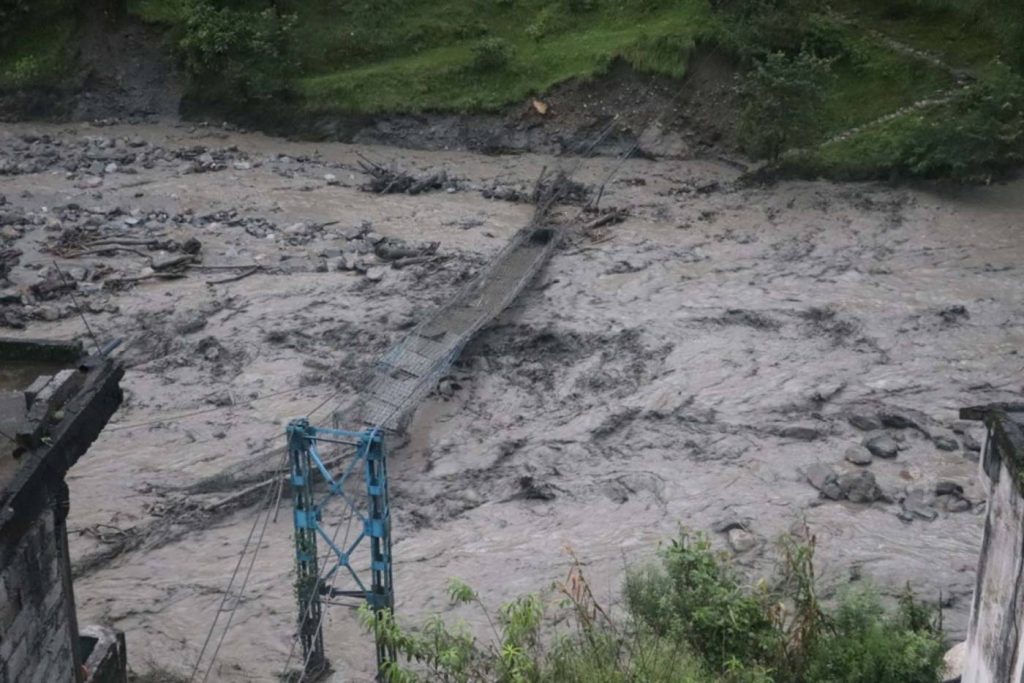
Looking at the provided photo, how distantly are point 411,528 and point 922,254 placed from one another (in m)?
11.3

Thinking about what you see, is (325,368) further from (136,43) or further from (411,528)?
(136,43)

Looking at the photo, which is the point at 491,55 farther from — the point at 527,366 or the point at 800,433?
the point at 800,433

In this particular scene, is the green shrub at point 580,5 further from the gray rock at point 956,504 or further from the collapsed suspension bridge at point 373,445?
the gray rock at point 956,504

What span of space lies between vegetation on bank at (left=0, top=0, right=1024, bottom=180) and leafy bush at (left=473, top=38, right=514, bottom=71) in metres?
0.04

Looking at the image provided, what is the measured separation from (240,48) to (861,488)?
18756 mm

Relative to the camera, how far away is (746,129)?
23.6 meters

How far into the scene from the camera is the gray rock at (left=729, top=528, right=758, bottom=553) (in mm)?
12938

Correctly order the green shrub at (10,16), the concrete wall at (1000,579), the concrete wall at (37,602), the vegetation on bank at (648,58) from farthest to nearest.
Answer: the green shrub at (10,16)
the vegetation on bank at (648,58)
the concrete wall at (1000,579)
the concrete wall at (37,602)

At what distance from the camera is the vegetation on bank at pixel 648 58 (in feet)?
76.0

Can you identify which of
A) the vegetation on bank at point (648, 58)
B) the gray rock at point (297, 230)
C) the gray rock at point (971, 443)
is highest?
the vegetation on bank at point (648, 58)

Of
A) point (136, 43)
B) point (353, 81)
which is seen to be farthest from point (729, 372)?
point (136, 43)

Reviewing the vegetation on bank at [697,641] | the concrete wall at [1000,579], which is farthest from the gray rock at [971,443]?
the concrete wall at [1000,579]

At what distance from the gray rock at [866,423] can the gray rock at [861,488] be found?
1.35m

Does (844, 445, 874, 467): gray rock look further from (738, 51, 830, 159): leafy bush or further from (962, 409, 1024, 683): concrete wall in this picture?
(738, 51, 830, 159): leafy bush
